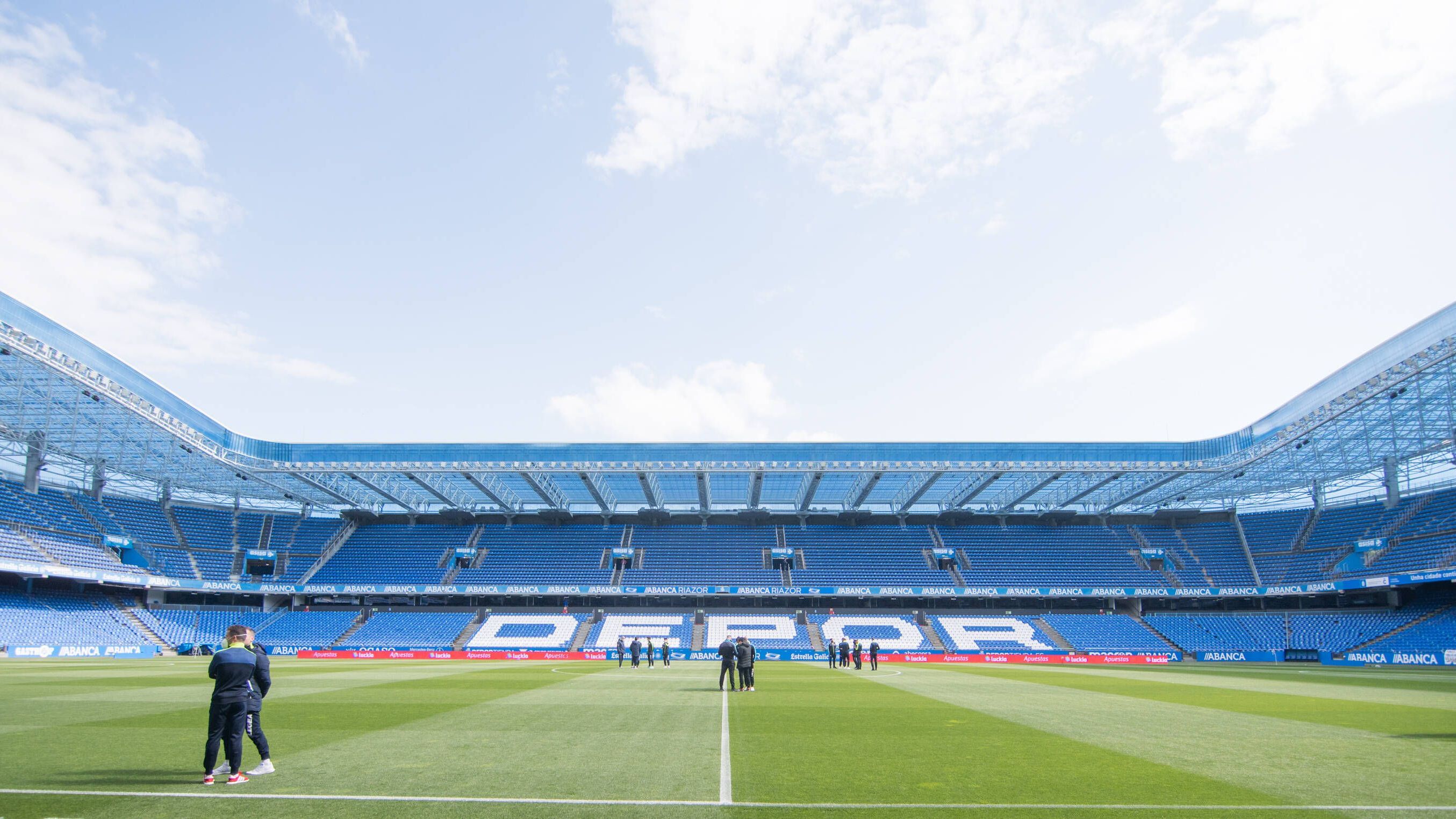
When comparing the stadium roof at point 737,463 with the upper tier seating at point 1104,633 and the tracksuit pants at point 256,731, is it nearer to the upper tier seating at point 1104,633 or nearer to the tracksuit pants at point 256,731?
the upper tier seating at point 1104,633

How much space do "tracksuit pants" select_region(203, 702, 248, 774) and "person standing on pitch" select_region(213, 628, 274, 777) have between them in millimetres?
84

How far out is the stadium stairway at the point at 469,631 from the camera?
50.7 metres

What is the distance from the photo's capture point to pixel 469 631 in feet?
174

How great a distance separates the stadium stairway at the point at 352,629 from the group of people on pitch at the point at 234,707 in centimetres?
4824

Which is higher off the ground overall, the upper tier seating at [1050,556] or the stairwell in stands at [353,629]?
the upper tier seating at [1050,556]

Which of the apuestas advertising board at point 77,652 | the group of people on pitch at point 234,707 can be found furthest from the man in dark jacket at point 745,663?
the apuestas advertising board at point 77,652

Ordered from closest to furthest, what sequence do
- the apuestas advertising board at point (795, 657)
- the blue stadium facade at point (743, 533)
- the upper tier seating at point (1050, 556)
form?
1. the apuestas advertising board at point (795, 657)
2. the blue stadium facade at point (743, 533)
3. the upper tier seating at point (1050, 556)

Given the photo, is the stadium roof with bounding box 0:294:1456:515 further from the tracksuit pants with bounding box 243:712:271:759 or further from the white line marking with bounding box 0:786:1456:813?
the white line marking with bounding box 0:786:1456:813

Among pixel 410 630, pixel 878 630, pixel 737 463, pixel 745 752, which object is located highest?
pixel 737 463

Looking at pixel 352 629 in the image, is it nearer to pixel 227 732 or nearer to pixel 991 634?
pixel 991 634

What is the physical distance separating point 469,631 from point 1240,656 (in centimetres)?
4706

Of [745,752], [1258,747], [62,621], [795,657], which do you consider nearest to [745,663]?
[745,752]

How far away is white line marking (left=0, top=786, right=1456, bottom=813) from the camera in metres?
6.88

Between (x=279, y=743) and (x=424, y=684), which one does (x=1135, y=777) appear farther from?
(x=424, y=684)
